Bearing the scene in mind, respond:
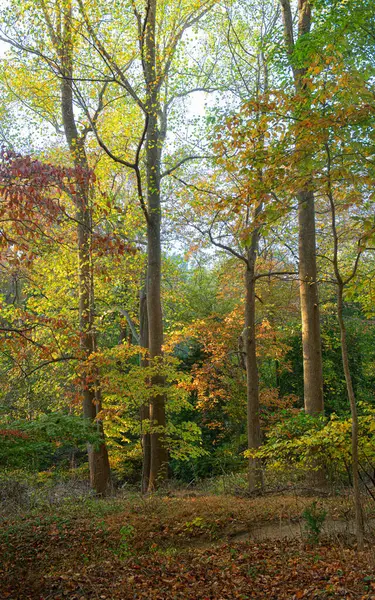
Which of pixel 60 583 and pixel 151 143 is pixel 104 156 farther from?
pixel 60 583

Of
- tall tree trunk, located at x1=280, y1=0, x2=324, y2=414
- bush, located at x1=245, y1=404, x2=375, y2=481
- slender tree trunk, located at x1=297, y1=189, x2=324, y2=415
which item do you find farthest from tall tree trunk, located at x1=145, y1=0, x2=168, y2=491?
bush, located at x1=245, y1=404, x2=375, y2=481

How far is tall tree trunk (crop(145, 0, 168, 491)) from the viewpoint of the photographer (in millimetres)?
10602

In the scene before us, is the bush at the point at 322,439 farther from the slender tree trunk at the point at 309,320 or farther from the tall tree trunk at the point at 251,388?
the tall tree trunk at the point at 251,388

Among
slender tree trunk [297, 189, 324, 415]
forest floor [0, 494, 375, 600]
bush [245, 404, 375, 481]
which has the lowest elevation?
forest floor [0, 494, 375, 600]

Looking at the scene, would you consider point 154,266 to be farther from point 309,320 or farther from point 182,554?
point 182,554

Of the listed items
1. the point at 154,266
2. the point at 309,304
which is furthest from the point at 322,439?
the point at 154,266

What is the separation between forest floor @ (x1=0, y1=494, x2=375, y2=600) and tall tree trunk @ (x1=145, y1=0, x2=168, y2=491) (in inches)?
115

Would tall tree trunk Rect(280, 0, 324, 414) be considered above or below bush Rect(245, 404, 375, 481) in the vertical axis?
above

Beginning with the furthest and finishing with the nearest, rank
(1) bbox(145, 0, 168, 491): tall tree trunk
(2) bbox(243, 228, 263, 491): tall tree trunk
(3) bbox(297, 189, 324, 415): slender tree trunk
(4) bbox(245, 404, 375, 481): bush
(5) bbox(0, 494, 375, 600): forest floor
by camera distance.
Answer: (1) bbox(145, 0, 168, 491): tall tree trunk < (2) bbox(243, 228, 263, 491): tall tree trunk < (3) bbox(297, 189, 324, 415): slender tree trunk < (4) bbox(245, 404, 375, 481): bush < (5) bbox(0, 494, 375, 600): forest floor

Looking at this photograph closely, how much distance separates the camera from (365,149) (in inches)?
194

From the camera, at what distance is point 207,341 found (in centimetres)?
1535

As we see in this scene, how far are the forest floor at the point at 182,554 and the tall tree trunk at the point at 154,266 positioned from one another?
2.92 meters

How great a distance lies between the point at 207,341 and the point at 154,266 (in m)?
4.59

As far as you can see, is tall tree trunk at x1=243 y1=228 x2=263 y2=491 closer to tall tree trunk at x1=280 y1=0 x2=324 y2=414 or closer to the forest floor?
tall tree trunk at x1=280 y1=0 x2=324 y2=414
